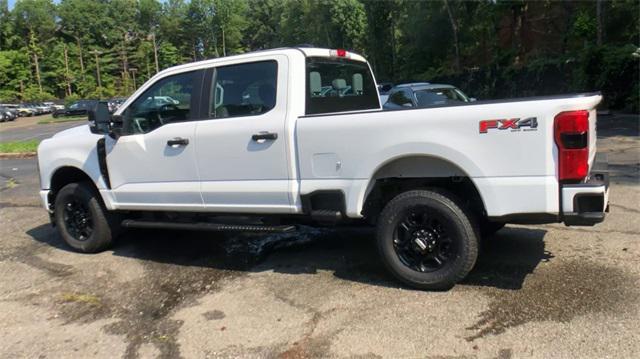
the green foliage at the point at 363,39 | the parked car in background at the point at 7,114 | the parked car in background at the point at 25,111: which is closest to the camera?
the green foliage at the point at 363,39

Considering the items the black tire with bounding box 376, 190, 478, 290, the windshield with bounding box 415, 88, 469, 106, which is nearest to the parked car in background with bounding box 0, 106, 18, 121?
the windshield with bounding box 415, 88, 469, 106

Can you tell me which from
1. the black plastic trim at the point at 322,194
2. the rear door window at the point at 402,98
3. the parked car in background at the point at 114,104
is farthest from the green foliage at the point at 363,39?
the black plastic trim at the point at 322,194

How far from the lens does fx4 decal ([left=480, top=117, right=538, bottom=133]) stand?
413 cm

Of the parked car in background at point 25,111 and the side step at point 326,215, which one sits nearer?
the side step at point 326,215

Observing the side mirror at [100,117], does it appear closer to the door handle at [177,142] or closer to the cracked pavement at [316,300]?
the door handle at [177,142]

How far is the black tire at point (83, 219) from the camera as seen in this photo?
6.50 meters

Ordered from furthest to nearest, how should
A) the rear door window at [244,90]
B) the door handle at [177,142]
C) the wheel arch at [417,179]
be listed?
the door handle at [177,142] < the rear door window at [244,90] < the wheel arch at [417,179]

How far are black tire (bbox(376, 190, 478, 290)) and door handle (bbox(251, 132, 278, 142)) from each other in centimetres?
116

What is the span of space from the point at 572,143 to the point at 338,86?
250 cm

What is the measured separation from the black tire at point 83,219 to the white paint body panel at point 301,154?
0.26 meters

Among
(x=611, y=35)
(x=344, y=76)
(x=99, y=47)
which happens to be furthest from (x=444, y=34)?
(x=99, y=47)

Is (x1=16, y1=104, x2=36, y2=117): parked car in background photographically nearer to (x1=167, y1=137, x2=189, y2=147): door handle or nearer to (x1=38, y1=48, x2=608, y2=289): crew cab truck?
(x1=38, y1=48, x2=608, y2=289): crew cab truck

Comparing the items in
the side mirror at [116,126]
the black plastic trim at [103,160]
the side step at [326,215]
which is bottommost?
the side step at [326,215]

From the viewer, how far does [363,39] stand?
197 feet
